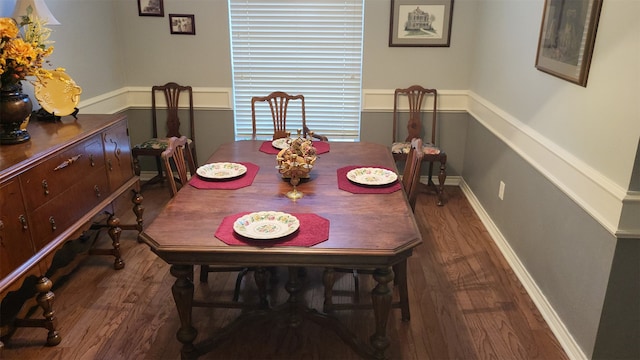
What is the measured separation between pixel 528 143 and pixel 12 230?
9.02 ft

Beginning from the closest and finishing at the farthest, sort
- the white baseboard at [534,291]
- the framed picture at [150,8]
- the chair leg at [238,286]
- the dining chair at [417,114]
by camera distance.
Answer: the white baseboard at [534,291]
the chair leg at [238,286]
the framed picture at [150,8]
the dining chair at [417,114]

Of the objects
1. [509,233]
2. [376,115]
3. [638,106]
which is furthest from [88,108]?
[638,106]

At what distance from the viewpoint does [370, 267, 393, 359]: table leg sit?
192 centimetres

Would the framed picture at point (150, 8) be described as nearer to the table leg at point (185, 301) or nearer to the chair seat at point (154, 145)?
the chair seat at point (154, 145)

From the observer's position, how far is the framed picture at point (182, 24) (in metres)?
4.05

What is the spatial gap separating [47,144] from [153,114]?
2.05 m

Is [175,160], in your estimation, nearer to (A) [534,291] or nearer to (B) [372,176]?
(B) [372,176]

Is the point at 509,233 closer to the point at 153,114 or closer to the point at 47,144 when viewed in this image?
the point at 47,144

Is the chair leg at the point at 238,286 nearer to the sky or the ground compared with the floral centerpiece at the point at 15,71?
nearer to the ground

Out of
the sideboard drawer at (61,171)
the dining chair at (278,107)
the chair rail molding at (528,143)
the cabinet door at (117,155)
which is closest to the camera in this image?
the chair rail molding at (528,143)

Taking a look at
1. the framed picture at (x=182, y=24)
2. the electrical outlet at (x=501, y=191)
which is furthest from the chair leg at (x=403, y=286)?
the framed picture at (x=182, y=24)

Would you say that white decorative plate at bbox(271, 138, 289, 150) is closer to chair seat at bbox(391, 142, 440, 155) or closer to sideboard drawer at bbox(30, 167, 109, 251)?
sideboard drawer at bbox(30, 167, 109, 251)

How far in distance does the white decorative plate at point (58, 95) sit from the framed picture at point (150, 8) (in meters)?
1.54

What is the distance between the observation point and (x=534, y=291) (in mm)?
2654
